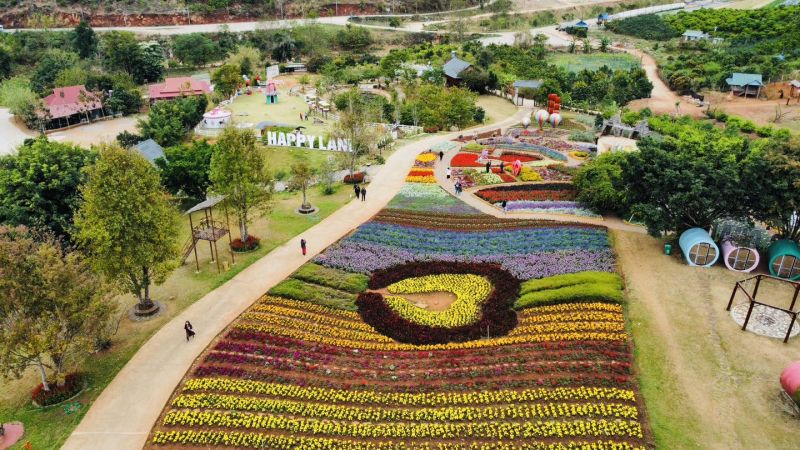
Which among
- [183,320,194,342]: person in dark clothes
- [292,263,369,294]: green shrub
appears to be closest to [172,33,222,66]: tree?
[292,263,369,294]: green shrub

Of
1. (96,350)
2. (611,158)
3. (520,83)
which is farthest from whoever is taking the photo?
(520,83)

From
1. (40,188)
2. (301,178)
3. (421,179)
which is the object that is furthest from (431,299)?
(40,188)

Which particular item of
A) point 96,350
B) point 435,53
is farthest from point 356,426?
point 435,53

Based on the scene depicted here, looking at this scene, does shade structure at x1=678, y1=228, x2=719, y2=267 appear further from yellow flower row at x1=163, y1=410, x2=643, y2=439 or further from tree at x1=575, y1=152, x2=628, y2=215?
yellow flower row at x1=163, y1=410, x2=643, y2=439

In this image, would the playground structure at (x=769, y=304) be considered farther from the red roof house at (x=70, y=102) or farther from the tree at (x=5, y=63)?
the tree at (x=5, y=63)

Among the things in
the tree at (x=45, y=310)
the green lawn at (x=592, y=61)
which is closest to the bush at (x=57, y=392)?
the tree at (x=45, y=310)

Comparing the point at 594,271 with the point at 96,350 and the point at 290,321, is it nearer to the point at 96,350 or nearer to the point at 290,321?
the point at 290,321
